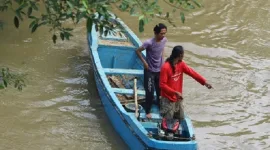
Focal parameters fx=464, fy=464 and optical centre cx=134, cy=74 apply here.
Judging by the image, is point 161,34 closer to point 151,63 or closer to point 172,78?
point 151,63

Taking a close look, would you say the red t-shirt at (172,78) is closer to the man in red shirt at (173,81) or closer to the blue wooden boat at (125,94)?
the man in red shirt at (173,81)

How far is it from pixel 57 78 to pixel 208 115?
309cm

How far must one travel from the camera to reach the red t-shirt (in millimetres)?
5742

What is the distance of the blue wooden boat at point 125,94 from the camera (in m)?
5.93

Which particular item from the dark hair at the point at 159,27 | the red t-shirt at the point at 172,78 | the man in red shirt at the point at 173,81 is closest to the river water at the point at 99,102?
the man in red shirt at the point at 173,81

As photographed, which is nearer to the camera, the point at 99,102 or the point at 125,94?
the point at 125,94

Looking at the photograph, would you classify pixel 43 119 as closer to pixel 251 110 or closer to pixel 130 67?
pixel 130 67

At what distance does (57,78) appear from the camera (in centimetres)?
919

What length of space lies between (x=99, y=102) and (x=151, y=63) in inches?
85.9

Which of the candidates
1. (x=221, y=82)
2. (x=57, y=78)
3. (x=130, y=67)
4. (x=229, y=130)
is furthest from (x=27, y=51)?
(x=229, y=130)

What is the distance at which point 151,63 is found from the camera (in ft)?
21.5

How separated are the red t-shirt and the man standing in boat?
65 centimetres

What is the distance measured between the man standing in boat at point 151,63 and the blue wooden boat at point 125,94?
271mm

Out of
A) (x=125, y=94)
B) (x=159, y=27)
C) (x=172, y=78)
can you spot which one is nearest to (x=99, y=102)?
(x=125, y=94)
